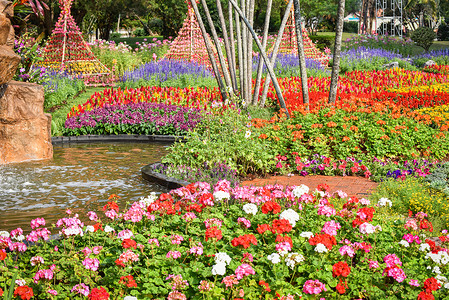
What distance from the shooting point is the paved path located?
6.12 meters

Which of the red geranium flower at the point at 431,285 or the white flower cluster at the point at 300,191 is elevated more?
the white flower cluster at the point at 300,191

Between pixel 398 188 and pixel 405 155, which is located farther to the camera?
pixel 405 155

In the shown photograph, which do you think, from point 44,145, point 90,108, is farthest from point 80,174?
point 90,108

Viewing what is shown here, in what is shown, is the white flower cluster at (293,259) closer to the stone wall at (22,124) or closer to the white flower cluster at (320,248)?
the white flower cluster at (320,248)

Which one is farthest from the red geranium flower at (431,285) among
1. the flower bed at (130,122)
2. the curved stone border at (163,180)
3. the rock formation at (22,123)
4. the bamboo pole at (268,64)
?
the flower bed at (130,122)

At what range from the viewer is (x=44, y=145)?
7707 mm

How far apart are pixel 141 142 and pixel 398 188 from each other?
5493 mm

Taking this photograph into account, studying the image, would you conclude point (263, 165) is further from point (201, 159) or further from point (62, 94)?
point (62, 94)

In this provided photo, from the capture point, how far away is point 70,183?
6.55 metres

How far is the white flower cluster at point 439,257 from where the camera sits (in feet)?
A: 10.6

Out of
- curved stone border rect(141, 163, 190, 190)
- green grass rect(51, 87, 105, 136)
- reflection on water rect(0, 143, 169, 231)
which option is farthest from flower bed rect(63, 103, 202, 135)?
curved stone border rect(141, 163, 190, 190)

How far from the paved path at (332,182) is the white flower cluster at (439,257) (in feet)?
8.59

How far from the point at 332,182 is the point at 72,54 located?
14.3 m

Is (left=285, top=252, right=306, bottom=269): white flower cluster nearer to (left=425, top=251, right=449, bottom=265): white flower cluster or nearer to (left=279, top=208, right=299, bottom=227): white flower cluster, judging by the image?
(left=279, top=208, right=299, bottom=227): white flower cluster
